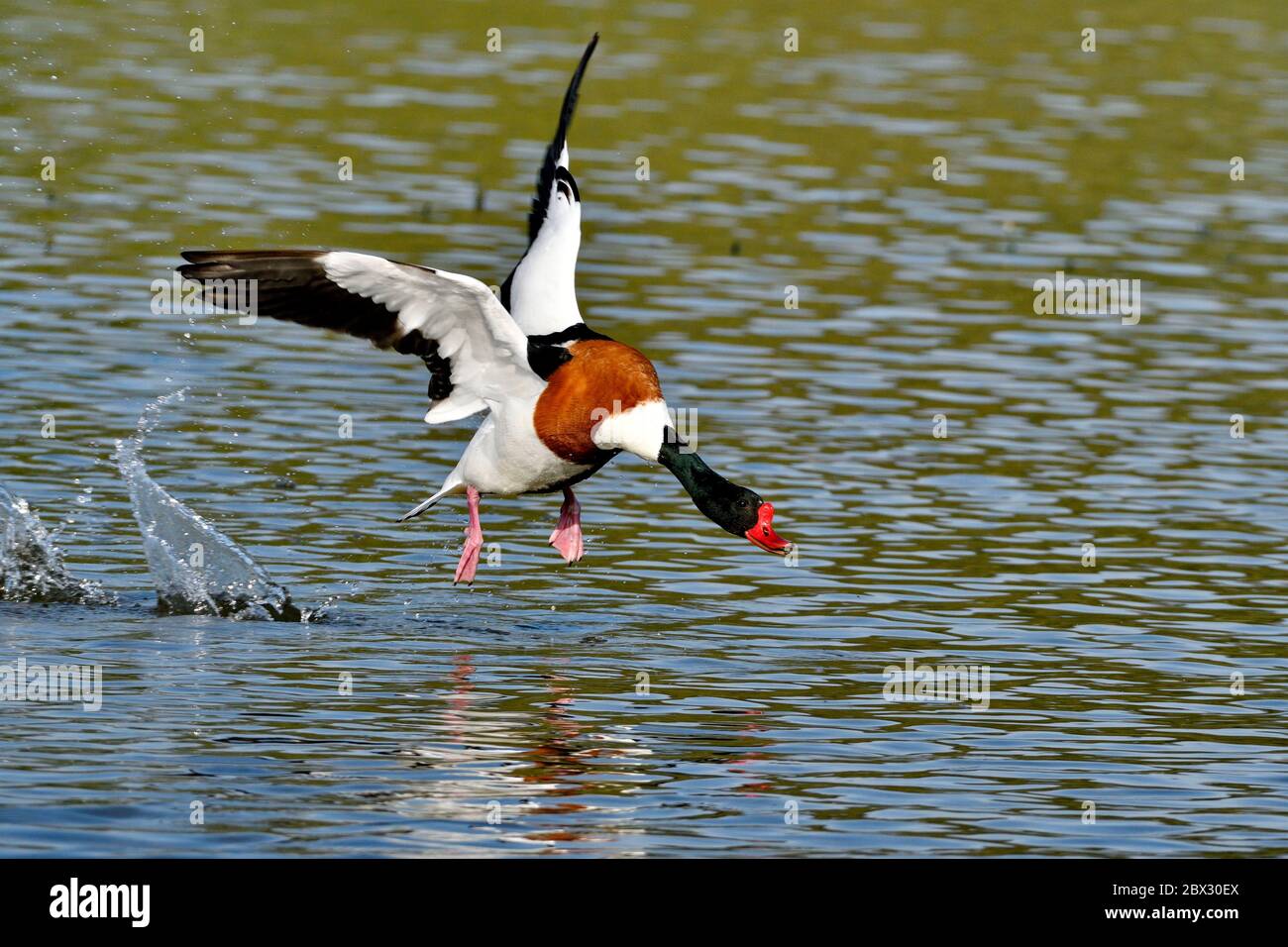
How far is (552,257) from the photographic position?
12836 millimetres

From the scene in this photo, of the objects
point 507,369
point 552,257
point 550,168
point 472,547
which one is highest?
point 550,168

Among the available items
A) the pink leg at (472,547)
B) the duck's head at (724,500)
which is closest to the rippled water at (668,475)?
the pink leg at (472,547)

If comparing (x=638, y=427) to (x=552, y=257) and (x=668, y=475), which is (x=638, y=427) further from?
(x=668, y=475)

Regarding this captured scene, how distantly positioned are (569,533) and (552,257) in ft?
5.33

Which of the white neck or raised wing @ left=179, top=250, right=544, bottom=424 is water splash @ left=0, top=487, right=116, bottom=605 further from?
the white neck

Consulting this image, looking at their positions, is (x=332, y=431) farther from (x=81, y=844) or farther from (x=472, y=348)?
(x=81, y=844)

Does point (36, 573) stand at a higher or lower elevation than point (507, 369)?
lower

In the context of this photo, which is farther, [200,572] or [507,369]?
[200,572]

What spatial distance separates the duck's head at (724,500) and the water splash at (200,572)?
2155 millimetres

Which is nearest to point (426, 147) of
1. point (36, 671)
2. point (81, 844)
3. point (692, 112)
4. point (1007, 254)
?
point (692, 112)

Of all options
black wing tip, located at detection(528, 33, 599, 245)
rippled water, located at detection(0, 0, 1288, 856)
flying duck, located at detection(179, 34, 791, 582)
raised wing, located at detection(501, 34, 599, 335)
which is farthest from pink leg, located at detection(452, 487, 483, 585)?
black wing tip, located at detection(528, 33, 599, 245)

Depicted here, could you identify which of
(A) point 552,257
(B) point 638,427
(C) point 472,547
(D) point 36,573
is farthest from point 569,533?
(D) point 36,573

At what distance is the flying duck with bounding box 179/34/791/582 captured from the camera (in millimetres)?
11023

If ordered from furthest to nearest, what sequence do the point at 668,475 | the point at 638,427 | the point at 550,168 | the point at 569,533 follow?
the point at 668,475
the point at 550,168
the point at 569,533
the point at 638,427
